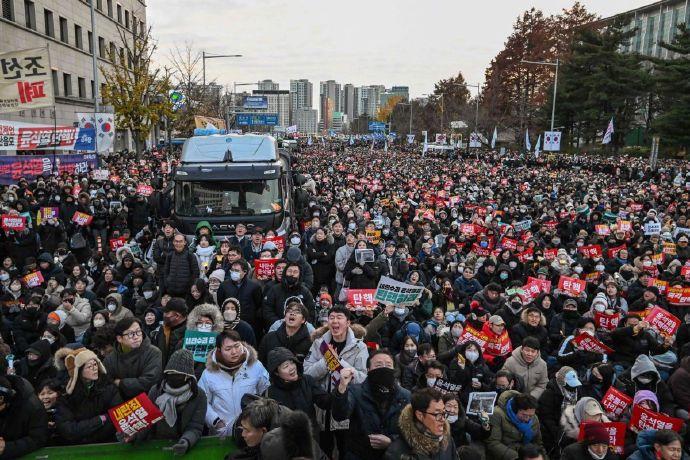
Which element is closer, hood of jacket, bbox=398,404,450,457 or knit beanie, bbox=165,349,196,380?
hood of jacket, bbox=398,404,450,457

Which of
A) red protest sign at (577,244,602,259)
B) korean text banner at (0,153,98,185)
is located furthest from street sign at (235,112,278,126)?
red protest sign at (577,244,602,259)

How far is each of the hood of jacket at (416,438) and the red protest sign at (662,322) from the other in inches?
190

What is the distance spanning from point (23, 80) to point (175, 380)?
10.3 metres

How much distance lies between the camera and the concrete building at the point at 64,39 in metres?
29.4

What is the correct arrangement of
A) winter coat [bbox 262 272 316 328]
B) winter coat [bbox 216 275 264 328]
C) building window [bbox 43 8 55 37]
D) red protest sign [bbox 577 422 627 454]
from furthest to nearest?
building window [bbox 43 8 55 37], winter coat [bbox 216 275 264 328], winter coat [bbox 262 272 316 328], red protest sign [bbox 577 422 627 454]

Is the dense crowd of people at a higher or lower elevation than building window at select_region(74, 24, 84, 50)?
lower

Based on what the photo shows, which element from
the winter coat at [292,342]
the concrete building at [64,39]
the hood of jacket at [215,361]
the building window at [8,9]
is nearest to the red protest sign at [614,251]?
the winter coat at [292,342]

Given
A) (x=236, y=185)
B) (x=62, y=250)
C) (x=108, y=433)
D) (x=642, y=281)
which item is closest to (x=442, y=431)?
(x=108, y=433)

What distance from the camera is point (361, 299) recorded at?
7.69 metres

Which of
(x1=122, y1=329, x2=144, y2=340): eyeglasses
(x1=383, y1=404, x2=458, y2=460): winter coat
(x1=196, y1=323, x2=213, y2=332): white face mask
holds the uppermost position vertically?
(x1=122, y1=329, x2=144, y2=340): eyeglasses

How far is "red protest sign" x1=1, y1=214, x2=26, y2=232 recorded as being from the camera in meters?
11.4

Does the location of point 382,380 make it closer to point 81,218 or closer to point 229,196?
point 229,196

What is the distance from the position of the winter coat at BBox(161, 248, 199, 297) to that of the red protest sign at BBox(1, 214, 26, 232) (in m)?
5.70

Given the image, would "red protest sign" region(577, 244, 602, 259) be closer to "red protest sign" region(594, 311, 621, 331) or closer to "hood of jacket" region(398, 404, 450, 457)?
"red protest sign" region(594, 311, 621, 331)
